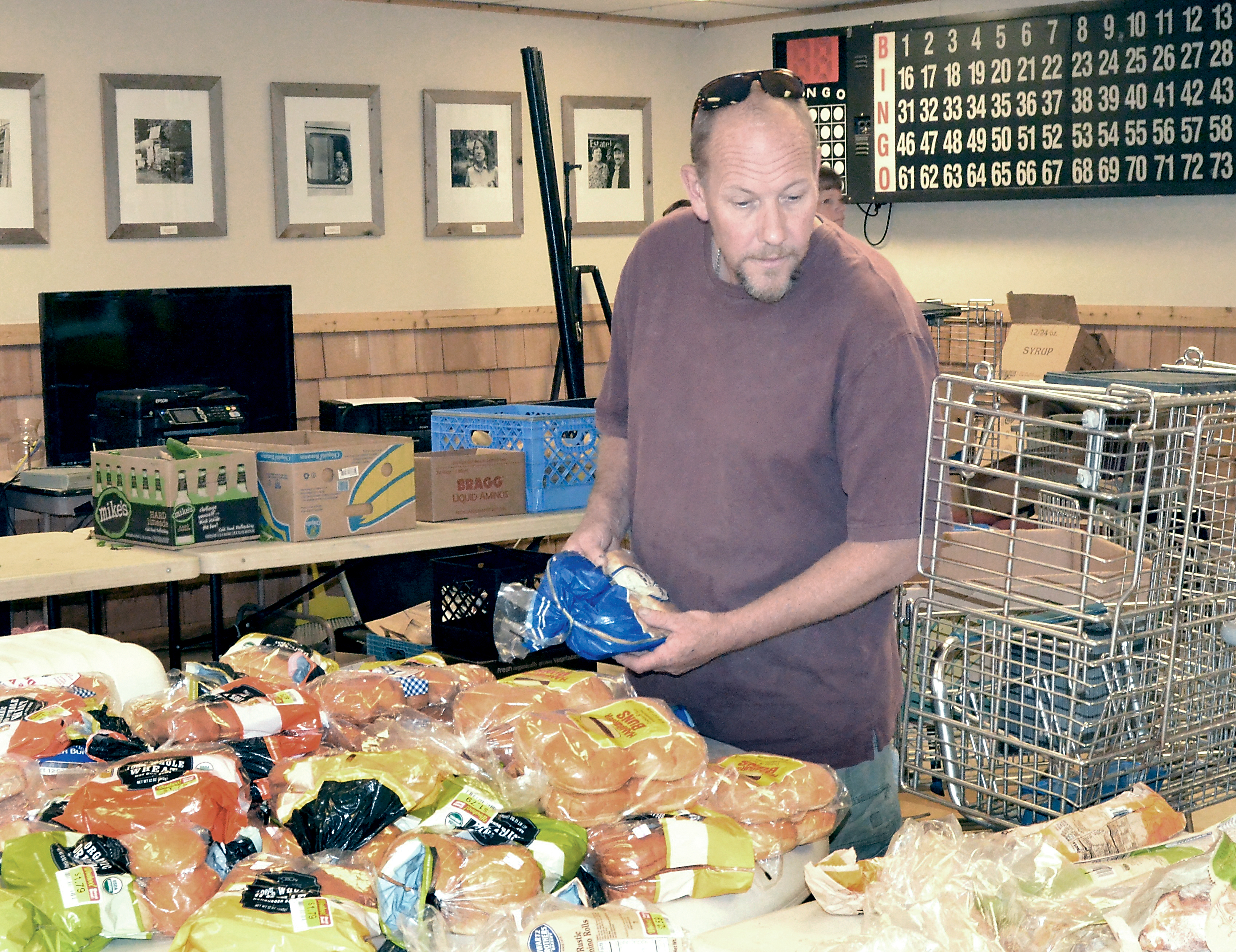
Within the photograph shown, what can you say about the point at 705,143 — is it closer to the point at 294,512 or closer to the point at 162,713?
the point at 162,713

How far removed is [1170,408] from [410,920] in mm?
1014

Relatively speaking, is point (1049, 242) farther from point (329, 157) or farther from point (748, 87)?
point (748, 87)

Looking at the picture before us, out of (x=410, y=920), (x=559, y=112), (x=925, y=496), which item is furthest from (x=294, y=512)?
(x=559, y=112)

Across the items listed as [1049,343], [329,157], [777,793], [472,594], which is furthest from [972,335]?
[777,793]

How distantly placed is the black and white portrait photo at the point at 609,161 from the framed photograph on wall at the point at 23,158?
2.50 meters

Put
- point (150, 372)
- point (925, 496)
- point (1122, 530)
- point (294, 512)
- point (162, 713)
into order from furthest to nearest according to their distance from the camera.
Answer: point (150, 372) → point (294, 512) → point (925, 496) → point (162, 713) → point (1122, 530)

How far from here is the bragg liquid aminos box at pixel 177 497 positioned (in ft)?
11.4

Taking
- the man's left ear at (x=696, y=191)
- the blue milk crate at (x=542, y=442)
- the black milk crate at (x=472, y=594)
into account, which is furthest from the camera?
the blue milk crate at (x=542, y=442)

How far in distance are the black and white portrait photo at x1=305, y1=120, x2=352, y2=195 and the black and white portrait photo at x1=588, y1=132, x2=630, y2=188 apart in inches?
49.4

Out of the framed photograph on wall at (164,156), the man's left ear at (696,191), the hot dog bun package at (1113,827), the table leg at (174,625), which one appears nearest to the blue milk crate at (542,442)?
the table leg at (174,625)

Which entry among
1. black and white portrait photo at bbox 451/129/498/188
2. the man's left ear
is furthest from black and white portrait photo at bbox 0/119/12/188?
the man's left ear

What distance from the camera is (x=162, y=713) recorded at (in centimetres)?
177

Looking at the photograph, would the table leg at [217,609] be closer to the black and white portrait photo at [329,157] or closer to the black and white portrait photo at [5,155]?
the black and white portrait photo at [5,155]

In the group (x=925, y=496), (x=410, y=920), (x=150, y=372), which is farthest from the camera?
(x=150, y=372)
